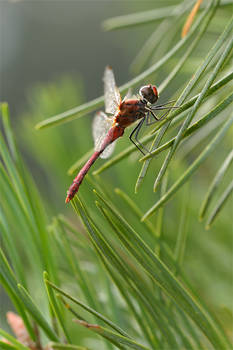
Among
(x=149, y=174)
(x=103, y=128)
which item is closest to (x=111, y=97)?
(x=103, y=128)

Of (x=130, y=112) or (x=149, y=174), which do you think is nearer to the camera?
(x=130, y=112)

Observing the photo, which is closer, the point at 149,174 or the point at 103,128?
the point at 103,128

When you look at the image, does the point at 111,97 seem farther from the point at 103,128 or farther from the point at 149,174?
the point at 149,174

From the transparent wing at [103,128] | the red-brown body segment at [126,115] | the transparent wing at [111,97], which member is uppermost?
the transparent wing at [111,97]

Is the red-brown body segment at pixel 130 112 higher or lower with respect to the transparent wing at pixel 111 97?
lower

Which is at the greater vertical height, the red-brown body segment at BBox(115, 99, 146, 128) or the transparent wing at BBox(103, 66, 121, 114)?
the transparent wing at BBox(103, 66, 121, 114)

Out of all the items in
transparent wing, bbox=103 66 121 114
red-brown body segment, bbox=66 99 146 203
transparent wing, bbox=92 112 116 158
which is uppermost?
transparent wing, bbox=103 66 121 114

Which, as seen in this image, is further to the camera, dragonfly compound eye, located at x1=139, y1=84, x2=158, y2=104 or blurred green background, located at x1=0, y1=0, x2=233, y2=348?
blurred green background, located at x1=0, y1=0, x2=233, y2=348

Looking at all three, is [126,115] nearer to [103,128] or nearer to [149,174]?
[103,128]

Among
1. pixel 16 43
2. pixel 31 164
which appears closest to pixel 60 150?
pixel 31 164
